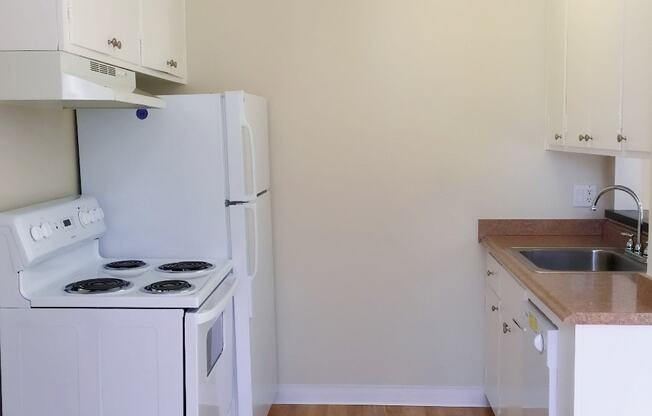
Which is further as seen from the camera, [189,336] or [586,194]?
[586,194]

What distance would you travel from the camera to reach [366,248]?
11.9 feet

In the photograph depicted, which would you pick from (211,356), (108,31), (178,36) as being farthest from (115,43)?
(211,356)

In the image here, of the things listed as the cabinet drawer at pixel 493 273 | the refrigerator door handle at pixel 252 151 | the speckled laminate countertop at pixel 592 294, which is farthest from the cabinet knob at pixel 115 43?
the cabinet drawer at pixel 493 273

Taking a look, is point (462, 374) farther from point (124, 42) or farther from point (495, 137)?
point (124, 42)

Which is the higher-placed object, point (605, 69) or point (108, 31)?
point (108, 31)

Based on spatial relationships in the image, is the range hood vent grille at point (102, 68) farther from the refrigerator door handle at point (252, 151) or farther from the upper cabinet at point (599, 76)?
the upper cabinet at point (599, 76)

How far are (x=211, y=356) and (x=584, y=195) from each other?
7.08 ft

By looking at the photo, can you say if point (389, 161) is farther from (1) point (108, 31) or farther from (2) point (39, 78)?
(2) point (39, 78)

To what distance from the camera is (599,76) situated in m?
2.57

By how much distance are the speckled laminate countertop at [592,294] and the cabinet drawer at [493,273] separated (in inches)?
10.7

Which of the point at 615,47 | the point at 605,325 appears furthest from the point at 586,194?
the point at 605,325

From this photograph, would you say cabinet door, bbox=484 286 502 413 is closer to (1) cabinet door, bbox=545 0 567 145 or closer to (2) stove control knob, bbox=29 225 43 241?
(1) cabinet door, bbox=545 0 567 145

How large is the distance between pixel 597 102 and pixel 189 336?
1775mm

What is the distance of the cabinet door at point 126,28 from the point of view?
8.54 feet
